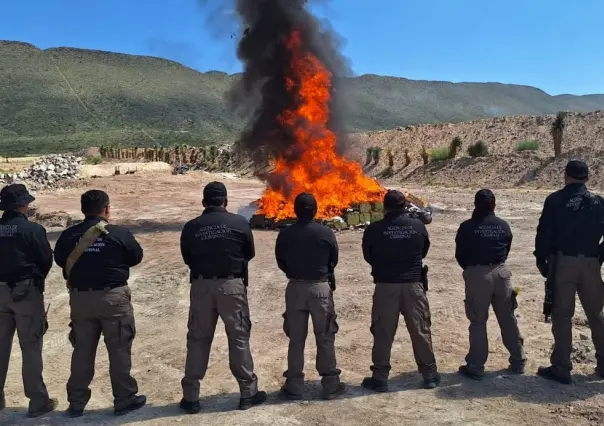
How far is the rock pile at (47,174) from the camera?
1275 inches

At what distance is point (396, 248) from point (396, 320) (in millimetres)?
773

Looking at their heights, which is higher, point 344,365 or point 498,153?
point 498,153

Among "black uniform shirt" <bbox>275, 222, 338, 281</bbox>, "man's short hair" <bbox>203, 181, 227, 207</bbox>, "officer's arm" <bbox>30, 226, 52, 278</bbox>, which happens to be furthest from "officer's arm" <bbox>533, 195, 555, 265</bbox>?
"officer's arm" <bbox>30, 226, 52, 278</bbox>

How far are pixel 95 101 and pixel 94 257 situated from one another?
363ft

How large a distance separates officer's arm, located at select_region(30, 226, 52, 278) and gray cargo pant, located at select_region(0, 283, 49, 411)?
0.26 metres

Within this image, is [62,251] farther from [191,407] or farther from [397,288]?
[397,288]

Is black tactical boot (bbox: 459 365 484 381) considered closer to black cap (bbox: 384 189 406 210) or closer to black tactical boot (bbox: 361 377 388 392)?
black tactical boot (bbox: 361 377 388 392)

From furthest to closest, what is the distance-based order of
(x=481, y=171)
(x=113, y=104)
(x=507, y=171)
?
(x=113, y=104) → (x=481, y=171) → (x=507, y=171)

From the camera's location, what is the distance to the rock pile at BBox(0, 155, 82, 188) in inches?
1275

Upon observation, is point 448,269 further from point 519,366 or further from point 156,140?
point 156,140

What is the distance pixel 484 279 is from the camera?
19.6ft

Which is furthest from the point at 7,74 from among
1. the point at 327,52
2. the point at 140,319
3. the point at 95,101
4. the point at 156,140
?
the point at 140,319

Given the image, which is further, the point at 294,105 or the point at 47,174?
the point at 47,174

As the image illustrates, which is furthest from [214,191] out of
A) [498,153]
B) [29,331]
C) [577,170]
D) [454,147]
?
[498,153]
